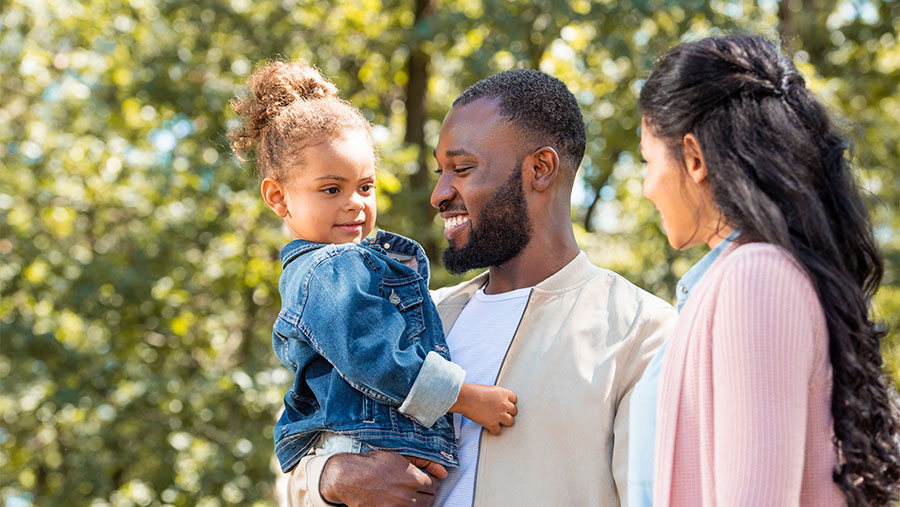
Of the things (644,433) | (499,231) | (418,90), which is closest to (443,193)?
(499,231)

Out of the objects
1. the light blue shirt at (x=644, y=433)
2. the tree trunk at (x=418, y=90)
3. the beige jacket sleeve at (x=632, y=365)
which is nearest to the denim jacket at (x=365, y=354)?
the beige jacket sleeve at (x=632, y=365)

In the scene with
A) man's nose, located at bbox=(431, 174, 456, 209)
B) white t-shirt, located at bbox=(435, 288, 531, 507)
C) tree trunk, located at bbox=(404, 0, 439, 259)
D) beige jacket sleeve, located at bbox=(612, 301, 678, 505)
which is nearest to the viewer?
beige jacket sleeve, located at bbox=(612, 301, 678, 505)

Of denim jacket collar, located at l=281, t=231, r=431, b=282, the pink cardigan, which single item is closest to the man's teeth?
denim jacket collar, located at l=281, t=231, r=431, b=282

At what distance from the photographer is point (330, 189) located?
104 inches

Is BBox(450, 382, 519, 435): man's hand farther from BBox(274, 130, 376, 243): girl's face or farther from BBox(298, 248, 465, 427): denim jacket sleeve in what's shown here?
BBox(274, 130, 376, 243): girl's face

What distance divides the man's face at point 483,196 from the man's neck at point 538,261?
3 centimetres

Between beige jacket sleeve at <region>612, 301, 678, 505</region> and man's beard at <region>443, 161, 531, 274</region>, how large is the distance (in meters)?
0.47

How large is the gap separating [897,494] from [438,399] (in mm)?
1006

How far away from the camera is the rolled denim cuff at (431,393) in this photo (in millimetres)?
2236

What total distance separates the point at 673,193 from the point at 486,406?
0.76 metres

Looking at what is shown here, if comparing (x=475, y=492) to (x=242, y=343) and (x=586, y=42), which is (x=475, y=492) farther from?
(x=242, y=343)

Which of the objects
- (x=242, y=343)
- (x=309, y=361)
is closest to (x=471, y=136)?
(x=309, y=361)

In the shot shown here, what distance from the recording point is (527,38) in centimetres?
763

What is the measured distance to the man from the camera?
2264 millimetres
